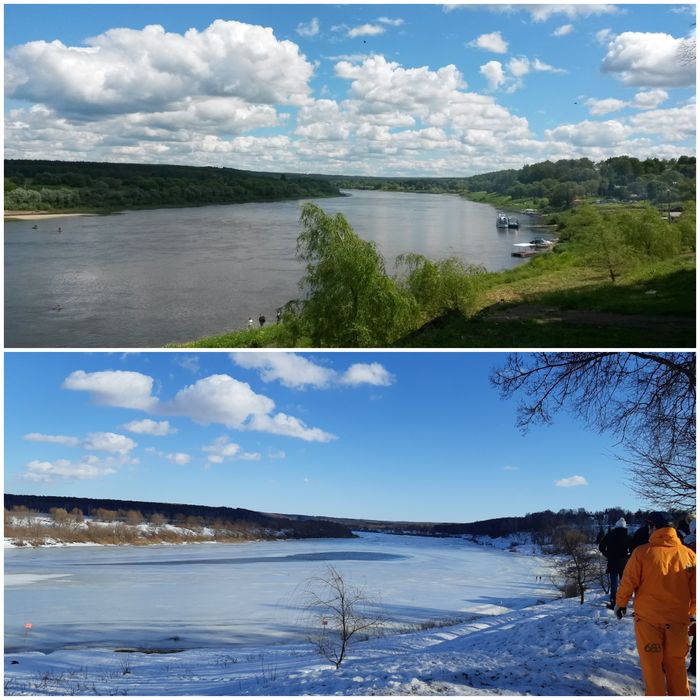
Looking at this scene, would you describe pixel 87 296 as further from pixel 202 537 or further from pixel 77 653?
pixel 77 653

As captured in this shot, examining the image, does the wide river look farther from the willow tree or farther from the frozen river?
the willow tree

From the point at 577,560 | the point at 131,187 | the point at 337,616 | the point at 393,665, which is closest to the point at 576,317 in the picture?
the point at 577,560

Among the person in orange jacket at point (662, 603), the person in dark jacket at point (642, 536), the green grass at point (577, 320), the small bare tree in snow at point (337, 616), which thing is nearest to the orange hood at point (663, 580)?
the person in orange jacket at point (662, 603)

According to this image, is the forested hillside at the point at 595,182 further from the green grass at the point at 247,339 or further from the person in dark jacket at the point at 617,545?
the person in dark jacket at the point at 617,545

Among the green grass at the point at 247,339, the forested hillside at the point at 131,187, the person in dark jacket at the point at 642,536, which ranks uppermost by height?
the forested hillside at the point at 131,187

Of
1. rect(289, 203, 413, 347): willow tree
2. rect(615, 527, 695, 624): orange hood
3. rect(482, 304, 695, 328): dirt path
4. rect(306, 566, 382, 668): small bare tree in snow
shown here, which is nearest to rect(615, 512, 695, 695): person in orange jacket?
rect(615, 527, 695, 624): orange hood
